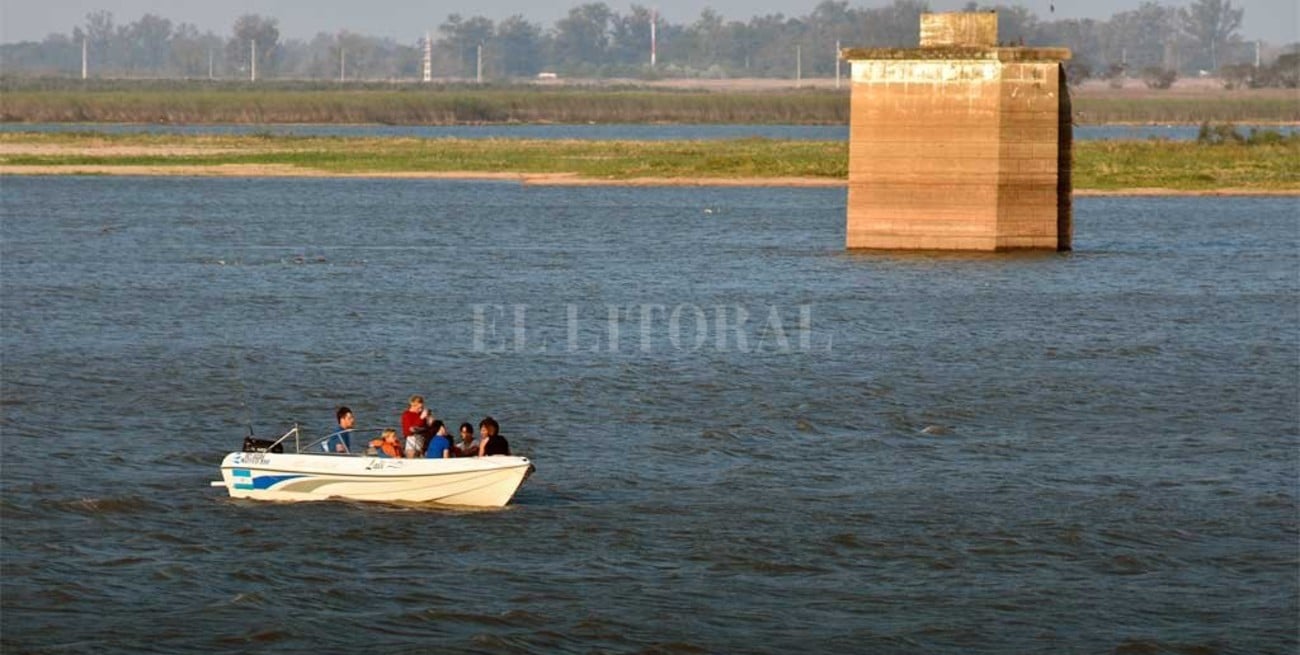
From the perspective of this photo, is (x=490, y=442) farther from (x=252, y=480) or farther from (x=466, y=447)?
(x=252, y=480)

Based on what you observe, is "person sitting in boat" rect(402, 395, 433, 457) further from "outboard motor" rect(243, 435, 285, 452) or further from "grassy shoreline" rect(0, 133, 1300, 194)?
"grassy shoreline" rect(0, 133, 1300, 194)

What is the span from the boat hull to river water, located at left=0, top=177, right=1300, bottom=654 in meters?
0.26

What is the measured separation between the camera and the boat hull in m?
26.8

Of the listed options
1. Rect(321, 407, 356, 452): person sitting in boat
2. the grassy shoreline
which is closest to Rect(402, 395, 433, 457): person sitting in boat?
Rect(321, 407, 356, 452): person sitting in boat

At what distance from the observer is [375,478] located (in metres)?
27.0

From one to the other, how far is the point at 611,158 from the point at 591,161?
3.10m

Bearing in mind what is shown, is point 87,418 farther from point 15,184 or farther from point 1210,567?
point 15,184

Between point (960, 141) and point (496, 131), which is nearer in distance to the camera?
point (960, 141)

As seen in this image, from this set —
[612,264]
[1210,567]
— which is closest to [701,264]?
[612,264]

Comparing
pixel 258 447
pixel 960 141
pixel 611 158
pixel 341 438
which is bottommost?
pixel 258 447

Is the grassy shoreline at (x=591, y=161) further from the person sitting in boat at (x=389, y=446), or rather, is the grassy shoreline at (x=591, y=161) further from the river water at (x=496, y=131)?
the person sitting in boat at (x=389, y=446)

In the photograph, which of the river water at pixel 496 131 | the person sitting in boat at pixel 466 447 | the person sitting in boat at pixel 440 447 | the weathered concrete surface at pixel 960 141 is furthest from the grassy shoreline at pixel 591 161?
the person sitting in boat at pixel 440 447

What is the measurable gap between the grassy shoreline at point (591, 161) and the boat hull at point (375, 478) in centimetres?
7470

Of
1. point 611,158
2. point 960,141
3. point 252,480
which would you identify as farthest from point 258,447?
point 611,158
